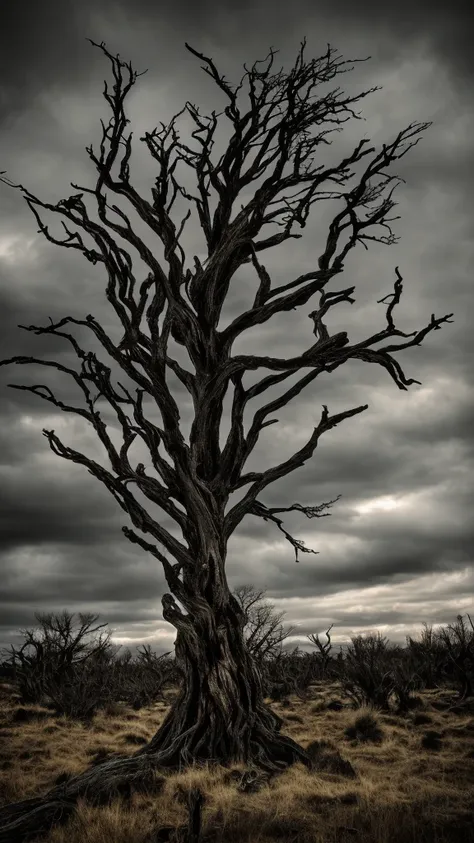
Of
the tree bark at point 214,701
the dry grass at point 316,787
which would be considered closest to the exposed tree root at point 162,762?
the tree bark at point 214,701

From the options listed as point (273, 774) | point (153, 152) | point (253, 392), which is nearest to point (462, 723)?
point (273, 774)

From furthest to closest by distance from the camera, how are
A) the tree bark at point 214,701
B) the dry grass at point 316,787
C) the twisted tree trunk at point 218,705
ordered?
the twisted tree trunk at point 218,705
the tree bark at point 214,701
the dry grass at point 316,787

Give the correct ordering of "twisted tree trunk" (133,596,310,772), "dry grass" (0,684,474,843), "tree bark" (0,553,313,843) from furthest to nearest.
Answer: "twisted tree trunk" (133,596,310,772) < "tree bark" (0,553,313,843) < "dry grass" (0,684,474,843)

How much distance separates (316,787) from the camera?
811cm

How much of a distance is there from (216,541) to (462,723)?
361 inches

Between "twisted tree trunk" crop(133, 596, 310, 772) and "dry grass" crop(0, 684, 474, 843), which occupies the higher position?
"twisted tree trunk" crop(133, 596, 310, 772)

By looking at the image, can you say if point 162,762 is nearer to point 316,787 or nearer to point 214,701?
point 214,701

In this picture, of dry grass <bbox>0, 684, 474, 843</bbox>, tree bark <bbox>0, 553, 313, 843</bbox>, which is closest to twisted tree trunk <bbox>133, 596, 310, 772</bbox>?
tree bark <bbox>0, 553, 313, 843</bbox>

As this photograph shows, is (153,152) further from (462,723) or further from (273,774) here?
(462,723)

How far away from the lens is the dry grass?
20.0 ft

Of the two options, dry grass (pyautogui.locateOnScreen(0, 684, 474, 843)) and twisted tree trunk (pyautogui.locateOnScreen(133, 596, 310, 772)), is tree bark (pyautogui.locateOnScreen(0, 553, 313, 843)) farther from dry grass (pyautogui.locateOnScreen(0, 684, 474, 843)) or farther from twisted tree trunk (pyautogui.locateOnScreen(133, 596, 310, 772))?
dry grass (pyautogui.locateOnScreen(0, 684, 474, 843))

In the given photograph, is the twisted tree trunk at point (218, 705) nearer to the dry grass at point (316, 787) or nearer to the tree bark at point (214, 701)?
the tree bark at point (214, 701)

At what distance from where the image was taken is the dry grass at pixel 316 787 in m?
6.10

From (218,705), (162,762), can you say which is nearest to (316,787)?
(218,705)
